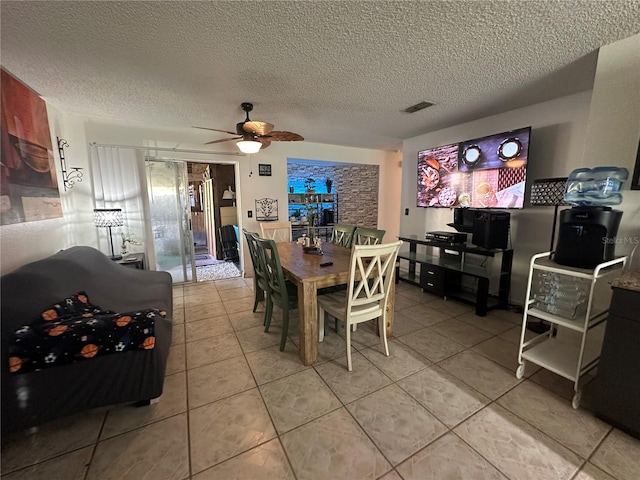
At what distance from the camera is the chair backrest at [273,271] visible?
7.17 feet

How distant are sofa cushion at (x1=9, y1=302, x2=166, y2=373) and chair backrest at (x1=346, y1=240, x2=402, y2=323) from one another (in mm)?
1390

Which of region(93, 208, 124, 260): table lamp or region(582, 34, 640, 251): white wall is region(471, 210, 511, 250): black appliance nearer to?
region(582, 34, 640, 251): white wall

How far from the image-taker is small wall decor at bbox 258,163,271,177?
456cm

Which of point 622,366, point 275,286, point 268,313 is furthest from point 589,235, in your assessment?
point 268,313

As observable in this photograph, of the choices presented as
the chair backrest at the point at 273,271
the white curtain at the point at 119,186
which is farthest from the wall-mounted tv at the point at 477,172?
the white curtain at the point at 119,186

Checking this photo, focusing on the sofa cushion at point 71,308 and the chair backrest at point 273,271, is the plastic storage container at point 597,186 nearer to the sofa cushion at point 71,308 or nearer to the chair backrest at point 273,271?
the chair backrest at point 273,271

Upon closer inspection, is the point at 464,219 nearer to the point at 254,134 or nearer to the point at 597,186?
the point at 597,186

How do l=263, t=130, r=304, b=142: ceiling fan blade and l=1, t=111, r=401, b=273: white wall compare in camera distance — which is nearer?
l=1, t=111, r=401, b=273: white wall

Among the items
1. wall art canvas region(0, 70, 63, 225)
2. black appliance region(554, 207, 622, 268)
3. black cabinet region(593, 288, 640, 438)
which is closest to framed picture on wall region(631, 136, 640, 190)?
black appliance region(554, 207, 622, 268)

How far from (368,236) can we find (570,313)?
6.00 feet

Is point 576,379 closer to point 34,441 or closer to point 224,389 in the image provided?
point 224,389

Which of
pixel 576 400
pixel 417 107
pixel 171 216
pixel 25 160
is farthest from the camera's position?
pixel 171 216

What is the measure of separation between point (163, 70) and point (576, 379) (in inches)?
148

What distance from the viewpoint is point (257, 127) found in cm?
267
